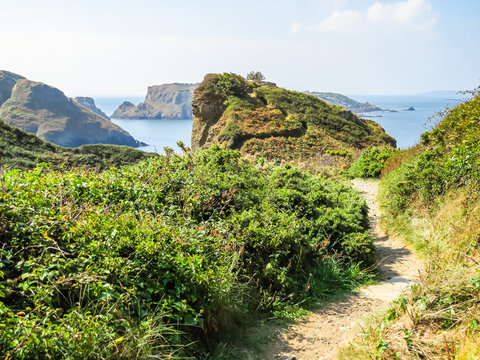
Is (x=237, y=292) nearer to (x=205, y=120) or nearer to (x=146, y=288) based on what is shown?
(x=146, y=288)

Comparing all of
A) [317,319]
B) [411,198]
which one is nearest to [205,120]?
[411,198]

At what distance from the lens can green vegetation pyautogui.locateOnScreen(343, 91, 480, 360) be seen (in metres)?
3.08

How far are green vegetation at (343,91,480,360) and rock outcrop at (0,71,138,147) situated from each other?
6202 inches

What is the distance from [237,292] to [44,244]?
223 cm

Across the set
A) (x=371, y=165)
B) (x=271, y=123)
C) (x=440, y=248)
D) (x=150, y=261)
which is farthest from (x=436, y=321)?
(x=271, y=123)

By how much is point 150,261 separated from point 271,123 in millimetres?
31404

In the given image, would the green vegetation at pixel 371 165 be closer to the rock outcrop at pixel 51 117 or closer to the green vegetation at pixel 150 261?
the green vegetation at pixel 150 261

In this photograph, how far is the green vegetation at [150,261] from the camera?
269 centimetres

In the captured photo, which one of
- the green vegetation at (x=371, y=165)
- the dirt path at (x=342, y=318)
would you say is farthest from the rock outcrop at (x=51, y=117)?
the dirt path at (x=342, y=318)

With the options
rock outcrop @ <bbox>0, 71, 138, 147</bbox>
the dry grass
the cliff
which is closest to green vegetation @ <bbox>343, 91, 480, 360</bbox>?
the dry grass

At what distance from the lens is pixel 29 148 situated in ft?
131

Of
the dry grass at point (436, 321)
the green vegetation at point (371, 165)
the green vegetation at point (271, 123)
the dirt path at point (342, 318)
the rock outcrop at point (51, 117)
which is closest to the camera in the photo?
the dry grass at point (436, 321)

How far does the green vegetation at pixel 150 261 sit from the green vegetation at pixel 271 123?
2158 centimetres

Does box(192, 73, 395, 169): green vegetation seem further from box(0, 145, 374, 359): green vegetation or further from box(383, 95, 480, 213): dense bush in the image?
box(0, 145, 374, 359): green vegetation
